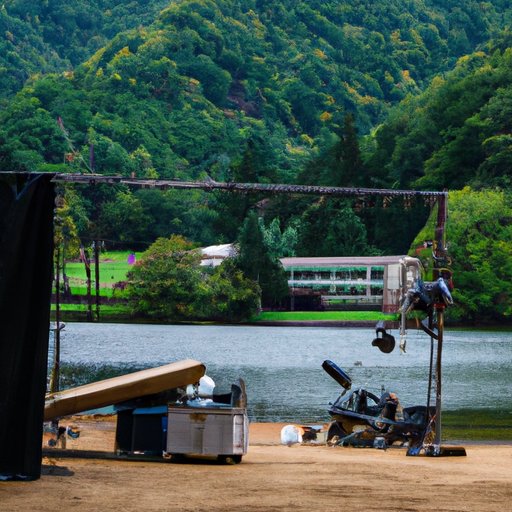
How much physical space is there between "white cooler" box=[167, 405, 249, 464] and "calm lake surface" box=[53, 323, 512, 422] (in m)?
15.4

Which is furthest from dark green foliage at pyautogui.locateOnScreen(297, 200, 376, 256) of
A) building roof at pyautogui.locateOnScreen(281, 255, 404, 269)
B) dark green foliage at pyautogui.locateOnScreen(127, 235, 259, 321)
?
building roof at pyautogui.locateOnScreen(281, 255, 404, 269)

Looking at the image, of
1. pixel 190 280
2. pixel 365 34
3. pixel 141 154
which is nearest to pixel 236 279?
pixel 190 280

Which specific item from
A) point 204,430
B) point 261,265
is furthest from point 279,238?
point 204,430

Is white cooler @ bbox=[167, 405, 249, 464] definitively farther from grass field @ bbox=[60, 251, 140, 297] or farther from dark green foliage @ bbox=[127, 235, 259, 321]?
dark green foliage @ bbox=[127, 235, 259, 321]

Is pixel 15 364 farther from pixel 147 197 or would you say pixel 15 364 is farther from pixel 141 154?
pixel 141 154

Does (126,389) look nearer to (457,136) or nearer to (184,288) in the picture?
(184,288)

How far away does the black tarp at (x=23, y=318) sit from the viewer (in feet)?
39.5

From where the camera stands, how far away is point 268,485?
13156 millimetres

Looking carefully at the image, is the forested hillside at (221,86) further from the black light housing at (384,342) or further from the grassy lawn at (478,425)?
the black light housing at (384,342)

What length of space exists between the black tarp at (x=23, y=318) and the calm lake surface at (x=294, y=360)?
1877 centimetres

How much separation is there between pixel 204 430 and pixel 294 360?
147 feet

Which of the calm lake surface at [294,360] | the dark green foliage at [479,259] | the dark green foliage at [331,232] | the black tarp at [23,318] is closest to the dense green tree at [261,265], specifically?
the calm lake surface at [294,360]

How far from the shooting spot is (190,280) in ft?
283

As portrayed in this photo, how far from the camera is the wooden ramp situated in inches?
622
